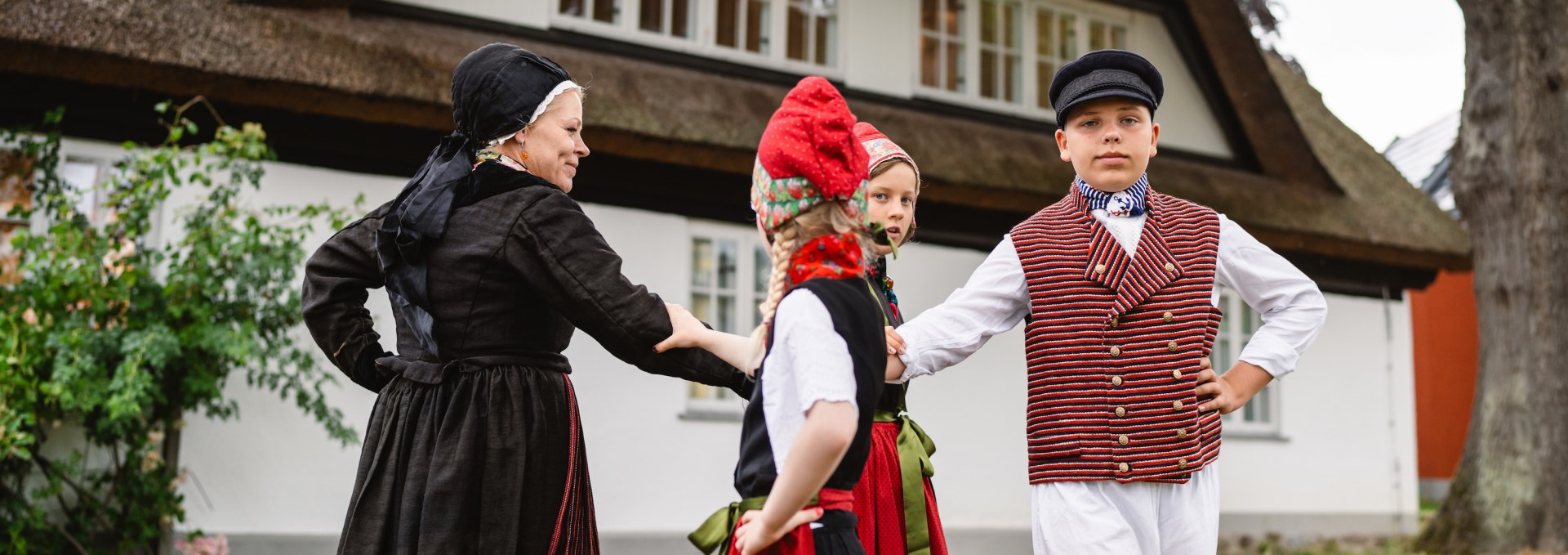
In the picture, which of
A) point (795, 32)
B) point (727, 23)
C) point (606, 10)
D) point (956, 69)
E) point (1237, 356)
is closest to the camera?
point (606, 10)

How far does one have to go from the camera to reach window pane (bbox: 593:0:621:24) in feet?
24.1

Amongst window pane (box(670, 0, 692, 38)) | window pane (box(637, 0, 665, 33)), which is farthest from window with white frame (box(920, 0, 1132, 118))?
window pane (box(637, 0, 665, 33))

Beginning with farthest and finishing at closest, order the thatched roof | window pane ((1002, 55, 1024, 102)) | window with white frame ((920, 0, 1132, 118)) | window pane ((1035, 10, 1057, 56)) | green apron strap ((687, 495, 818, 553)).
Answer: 1. window pane ((1035, 10, 1057, 56))
2. window pane ((1002, 55, 1024, 102))
3. window with white frame ((920, 0, 1132, 118))
4. the thatched roof
5. green apron strap ((687, 495, 818, 553))

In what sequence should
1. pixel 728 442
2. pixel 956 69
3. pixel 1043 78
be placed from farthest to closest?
pixel 1043 78 → pixel 956 69 → pixel 728 442

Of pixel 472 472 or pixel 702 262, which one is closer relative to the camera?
pixel 472 472

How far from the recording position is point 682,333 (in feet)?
7.34

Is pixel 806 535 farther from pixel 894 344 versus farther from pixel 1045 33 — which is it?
pixel 1045 33

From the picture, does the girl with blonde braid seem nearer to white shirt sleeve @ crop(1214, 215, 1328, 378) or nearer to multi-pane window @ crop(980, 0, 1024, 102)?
white shirt sleeve @ crop(1214, 215, 1328, 378)

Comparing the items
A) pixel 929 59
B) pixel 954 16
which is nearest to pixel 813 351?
pixel 929 59

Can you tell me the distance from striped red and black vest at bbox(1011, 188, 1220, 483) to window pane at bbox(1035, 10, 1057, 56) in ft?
23.1

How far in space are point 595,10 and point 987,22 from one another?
10.1 ft

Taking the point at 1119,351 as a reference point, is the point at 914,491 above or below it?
below

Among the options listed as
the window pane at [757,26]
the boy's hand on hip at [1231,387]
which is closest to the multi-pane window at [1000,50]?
the window pane at [757,26]

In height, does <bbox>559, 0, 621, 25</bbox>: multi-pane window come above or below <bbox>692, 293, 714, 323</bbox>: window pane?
above
